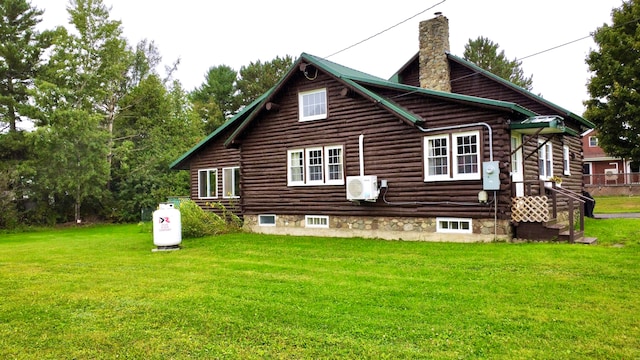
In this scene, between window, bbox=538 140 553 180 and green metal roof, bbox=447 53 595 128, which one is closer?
window, bbox=538 140 553 180

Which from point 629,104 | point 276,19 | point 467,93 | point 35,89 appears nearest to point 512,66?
point 629,104

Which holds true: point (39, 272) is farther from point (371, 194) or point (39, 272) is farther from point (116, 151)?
point (116, 151)

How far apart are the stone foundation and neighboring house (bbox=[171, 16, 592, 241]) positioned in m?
0.03

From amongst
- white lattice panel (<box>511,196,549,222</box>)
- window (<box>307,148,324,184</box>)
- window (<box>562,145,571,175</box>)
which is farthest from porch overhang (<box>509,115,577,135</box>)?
window (<box>307,148,324,184</box>)

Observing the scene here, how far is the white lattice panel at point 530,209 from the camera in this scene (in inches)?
464

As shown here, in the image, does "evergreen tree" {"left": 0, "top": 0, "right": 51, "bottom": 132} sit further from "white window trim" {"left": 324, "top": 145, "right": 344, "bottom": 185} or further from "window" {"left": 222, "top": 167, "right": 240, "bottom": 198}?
"white window trim" {"left": 324, "top": 145, "right": 344, "bottom": 185}

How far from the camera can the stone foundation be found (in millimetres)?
12500

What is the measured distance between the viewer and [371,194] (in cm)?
1393

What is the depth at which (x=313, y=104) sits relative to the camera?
16125mm

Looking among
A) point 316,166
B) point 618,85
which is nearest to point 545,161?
point 316,166

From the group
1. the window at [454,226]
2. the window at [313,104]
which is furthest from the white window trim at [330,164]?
the window at [454,226]

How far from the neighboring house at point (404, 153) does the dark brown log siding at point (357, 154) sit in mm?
34

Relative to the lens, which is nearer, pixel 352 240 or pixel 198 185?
pixel 352 240

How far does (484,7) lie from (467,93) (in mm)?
5881
